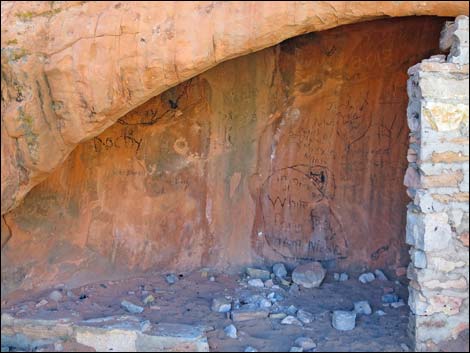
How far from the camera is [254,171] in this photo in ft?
17.4

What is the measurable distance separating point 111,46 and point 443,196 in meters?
2.49

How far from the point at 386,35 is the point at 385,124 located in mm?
838

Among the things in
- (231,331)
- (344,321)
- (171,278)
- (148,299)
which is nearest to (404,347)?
(344,321)

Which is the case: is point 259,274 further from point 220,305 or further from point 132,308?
point 132,308

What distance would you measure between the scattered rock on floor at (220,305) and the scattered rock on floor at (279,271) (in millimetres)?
784

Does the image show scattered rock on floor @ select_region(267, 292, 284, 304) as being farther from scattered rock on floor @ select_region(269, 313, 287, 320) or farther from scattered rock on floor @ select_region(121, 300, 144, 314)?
scattered rock on floor @ select_region(121, 300, 144, 314)

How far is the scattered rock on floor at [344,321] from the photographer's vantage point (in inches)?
158

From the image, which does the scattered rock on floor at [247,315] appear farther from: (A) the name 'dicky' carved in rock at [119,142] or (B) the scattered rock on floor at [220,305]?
(A) the name 'dicky' carved in rock at [119,142]

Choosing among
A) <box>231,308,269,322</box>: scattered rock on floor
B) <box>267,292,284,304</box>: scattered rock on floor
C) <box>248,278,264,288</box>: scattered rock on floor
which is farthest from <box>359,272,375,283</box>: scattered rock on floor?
<box>231,308,269,322</box>: scattered rock on floor

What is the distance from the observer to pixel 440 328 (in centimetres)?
342

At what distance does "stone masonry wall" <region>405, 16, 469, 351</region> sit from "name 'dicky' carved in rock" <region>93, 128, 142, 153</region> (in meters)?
2.64

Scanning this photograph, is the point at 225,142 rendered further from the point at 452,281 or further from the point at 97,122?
the point at 452,281

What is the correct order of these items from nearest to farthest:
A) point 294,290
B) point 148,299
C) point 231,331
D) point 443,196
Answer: point 443,196
point 231,331
point 148,299
point 294,290

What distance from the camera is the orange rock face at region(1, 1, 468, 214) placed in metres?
3.62
